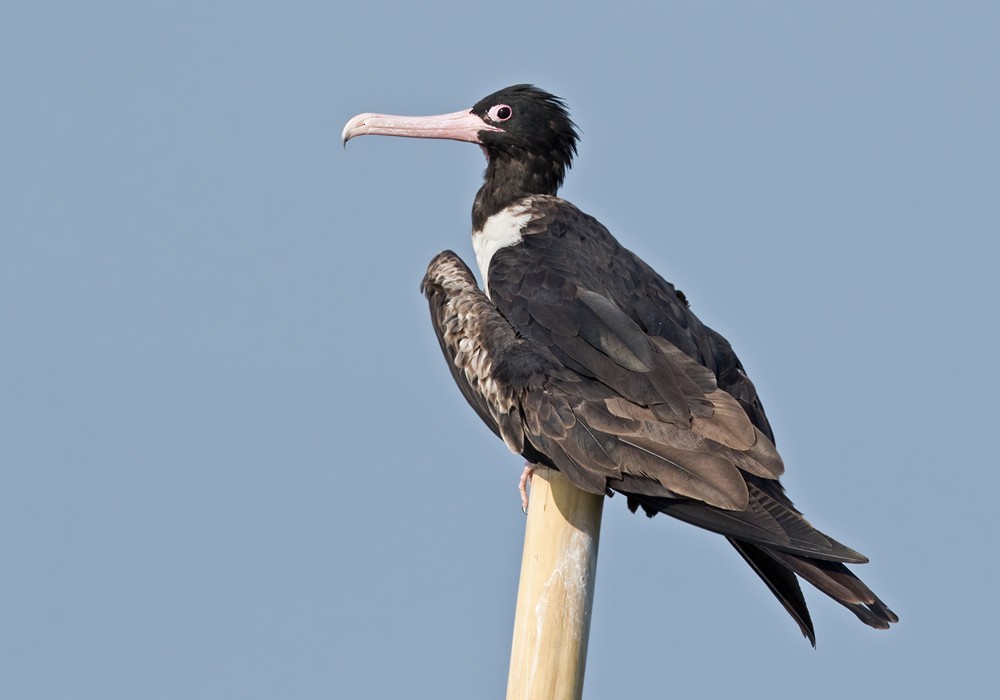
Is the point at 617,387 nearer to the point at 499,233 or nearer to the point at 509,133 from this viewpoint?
the point at 499,233

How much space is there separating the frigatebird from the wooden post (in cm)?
24

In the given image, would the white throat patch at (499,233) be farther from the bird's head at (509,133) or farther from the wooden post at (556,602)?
the wooden post at (556,602)

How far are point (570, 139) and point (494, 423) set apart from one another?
242 cm

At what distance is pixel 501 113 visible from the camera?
9703mm

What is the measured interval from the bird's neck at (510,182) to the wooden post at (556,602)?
2404mm

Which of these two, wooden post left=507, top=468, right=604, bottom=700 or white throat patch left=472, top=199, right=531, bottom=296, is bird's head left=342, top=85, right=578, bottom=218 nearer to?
white throat patch left=472, top=199, right=531, bottom=296

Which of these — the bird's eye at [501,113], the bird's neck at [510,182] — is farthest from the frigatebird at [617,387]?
the bird's eye at [501,113]

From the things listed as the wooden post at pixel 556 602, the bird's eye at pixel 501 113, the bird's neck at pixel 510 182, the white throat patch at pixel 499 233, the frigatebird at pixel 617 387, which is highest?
the bird's eye at pixel 501 113

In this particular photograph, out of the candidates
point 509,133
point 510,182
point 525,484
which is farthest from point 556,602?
point 509,133

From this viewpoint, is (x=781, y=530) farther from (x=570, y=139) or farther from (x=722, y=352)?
(x=570, y=139)

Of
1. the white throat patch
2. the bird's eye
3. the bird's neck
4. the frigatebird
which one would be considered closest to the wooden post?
the frigatebird

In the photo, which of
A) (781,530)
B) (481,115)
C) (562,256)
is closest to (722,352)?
(562,256)

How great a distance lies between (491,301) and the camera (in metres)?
8.34

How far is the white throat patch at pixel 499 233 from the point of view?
8.81 m
